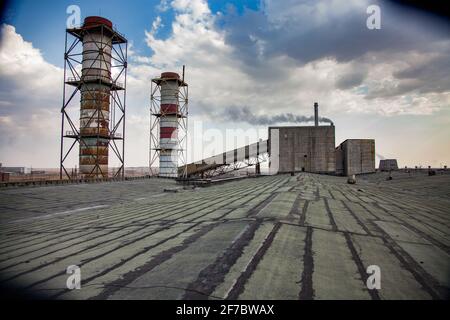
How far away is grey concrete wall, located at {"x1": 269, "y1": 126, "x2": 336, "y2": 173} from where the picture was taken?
47.5 metres

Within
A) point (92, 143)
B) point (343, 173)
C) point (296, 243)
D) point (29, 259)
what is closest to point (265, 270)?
point (296, 243)

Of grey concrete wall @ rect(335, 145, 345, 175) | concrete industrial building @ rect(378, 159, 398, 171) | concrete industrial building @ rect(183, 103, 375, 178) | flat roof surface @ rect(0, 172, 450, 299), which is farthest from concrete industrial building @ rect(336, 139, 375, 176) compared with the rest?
flat roof surface @ rect(0, 172, 450, 299)

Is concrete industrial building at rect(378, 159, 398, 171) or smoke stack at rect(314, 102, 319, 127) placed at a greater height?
smoke stack at rect(314, 102, 319, 127)

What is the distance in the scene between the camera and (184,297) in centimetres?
283

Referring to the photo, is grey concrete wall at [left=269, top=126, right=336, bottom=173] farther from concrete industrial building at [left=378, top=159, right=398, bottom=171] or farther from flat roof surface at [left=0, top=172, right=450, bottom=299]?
flat roof surface at [left=0, top=172, right=450, bottom=299]

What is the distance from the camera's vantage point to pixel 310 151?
156 feet

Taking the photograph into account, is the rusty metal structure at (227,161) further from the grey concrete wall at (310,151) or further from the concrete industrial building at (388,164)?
the concrete industrial building at (388,164)

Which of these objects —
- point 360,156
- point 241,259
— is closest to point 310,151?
point 360,156

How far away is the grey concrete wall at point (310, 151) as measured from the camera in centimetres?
4753


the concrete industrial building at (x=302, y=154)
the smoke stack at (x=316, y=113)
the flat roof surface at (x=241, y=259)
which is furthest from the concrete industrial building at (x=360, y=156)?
Answer: the flat roof surface at (x=241, y=259)

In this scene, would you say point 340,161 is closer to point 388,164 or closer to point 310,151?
point 310,151

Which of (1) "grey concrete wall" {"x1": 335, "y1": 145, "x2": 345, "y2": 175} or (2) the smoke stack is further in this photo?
(2) the smoke stack
